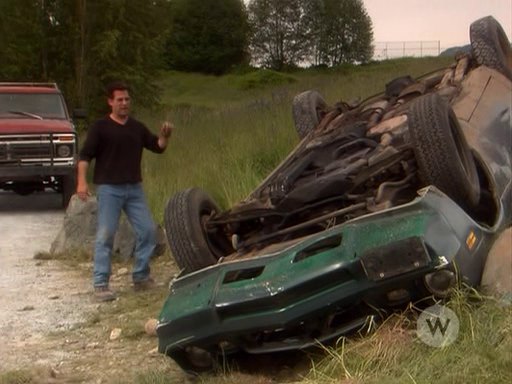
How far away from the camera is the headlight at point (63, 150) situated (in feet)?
50.8

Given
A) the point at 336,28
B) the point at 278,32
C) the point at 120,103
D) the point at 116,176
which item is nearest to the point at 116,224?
the point at 116,176

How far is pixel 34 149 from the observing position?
15312mm

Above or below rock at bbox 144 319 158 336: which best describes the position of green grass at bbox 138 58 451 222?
above

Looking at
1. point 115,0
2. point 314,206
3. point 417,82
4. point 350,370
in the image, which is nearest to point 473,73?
point 417,82

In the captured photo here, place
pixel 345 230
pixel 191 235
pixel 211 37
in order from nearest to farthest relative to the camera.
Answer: pixel 345 230
pixel 191 235
pixel 211 37

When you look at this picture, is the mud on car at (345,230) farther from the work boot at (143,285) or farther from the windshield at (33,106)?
the windshield at (33,106)

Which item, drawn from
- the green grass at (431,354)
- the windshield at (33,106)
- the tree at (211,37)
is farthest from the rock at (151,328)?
the tree at (211,37)

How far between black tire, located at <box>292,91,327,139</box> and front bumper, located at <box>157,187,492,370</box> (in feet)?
10.5


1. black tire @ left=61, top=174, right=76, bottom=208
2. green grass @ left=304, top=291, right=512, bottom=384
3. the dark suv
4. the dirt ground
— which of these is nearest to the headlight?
the dark suv

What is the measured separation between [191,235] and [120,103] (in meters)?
2.28

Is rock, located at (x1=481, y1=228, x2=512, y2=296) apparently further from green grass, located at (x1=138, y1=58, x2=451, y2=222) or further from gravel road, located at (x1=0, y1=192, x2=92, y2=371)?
green grass, located at (x1=138, y1=58, x2=451, y2=222)

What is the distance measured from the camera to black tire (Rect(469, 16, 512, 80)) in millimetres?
8320

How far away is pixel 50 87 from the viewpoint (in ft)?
55.8

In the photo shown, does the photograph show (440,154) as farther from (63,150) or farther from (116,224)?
(63,150)
